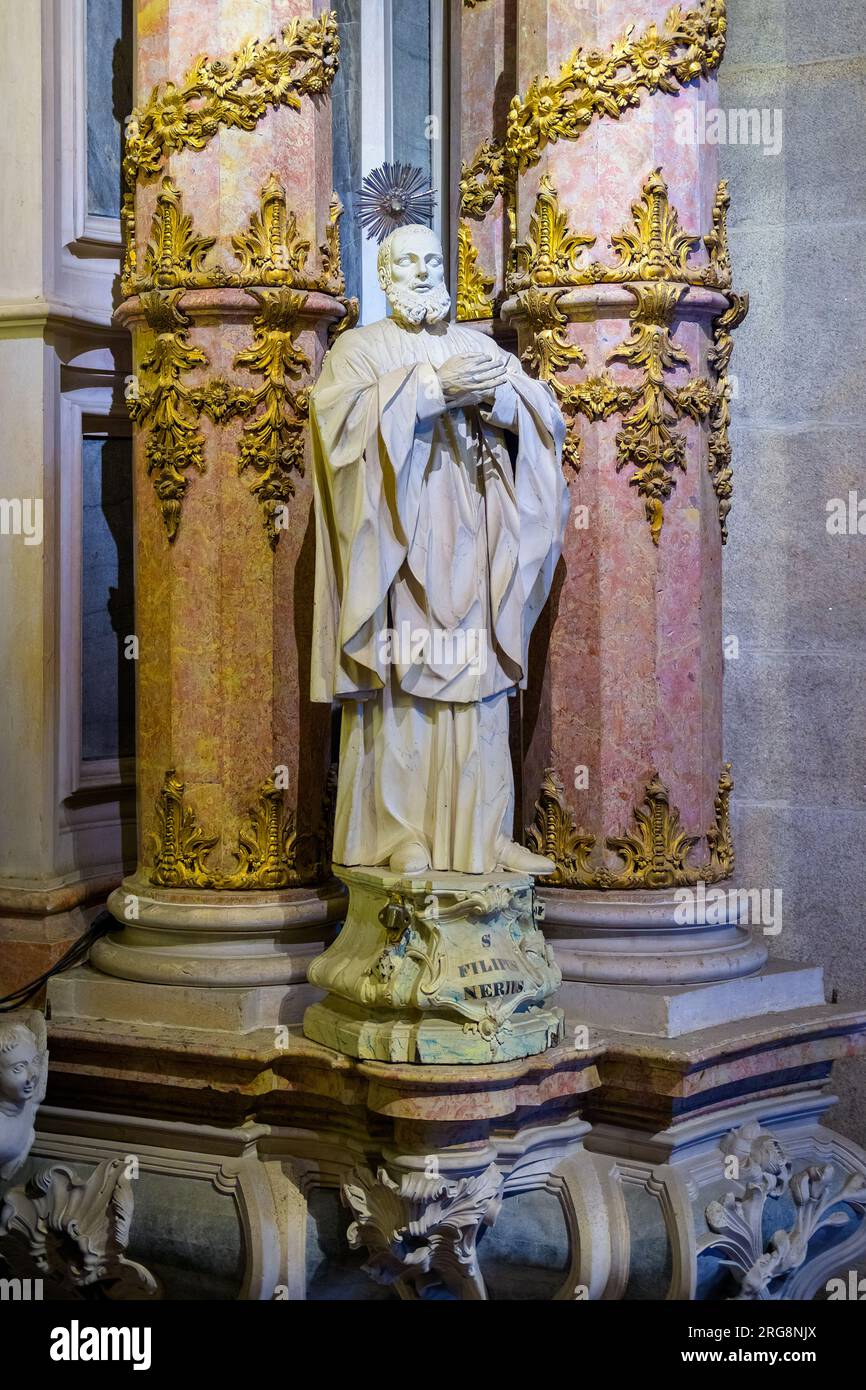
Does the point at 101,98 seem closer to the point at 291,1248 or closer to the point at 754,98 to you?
the point at 754,98

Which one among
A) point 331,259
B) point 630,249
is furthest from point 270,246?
point 630,249

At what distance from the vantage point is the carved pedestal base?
539 centimetres

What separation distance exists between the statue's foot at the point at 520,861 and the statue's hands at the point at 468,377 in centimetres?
128

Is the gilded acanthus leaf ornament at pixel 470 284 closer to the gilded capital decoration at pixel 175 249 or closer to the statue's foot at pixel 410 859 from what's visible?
the gilded capital decoration at pixel 175 249

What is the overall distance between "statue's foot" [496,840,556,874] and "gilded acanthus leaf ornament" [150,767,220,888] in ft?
3.27

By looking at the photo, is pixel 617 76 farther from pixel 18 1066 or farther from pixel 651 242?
pixel 18 1066

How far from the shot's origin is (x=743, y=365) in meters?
7.14

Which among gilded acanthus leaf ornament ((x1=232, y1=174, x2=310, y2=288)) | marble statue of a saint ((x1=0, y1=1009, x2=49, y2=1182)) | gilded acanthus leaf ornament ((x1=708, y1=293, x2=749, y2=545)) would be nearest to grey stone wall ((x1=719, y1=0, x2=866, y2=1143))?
gilded acanthus leaf ornament ((x1=708, y1=293, x2=749, y2=545))

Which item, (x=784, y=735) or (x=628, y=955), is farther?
(x=784, y=735)

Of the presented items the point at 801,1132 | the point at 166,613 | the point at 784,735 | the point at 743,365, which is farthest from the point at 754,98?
the point at 801,1132

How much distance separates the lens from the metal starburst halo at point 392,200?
6316 millimetres

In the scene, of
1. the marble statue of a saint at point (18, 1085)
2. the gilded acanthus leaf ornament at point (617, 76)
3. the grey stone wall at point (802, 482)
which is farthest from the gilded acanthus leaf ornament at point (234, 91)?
the marble statue of a saint at point (18, 1085)

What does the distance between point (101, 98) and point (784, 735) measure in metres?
3.29

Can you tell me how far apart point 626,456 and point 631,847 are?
1238 millimetres
